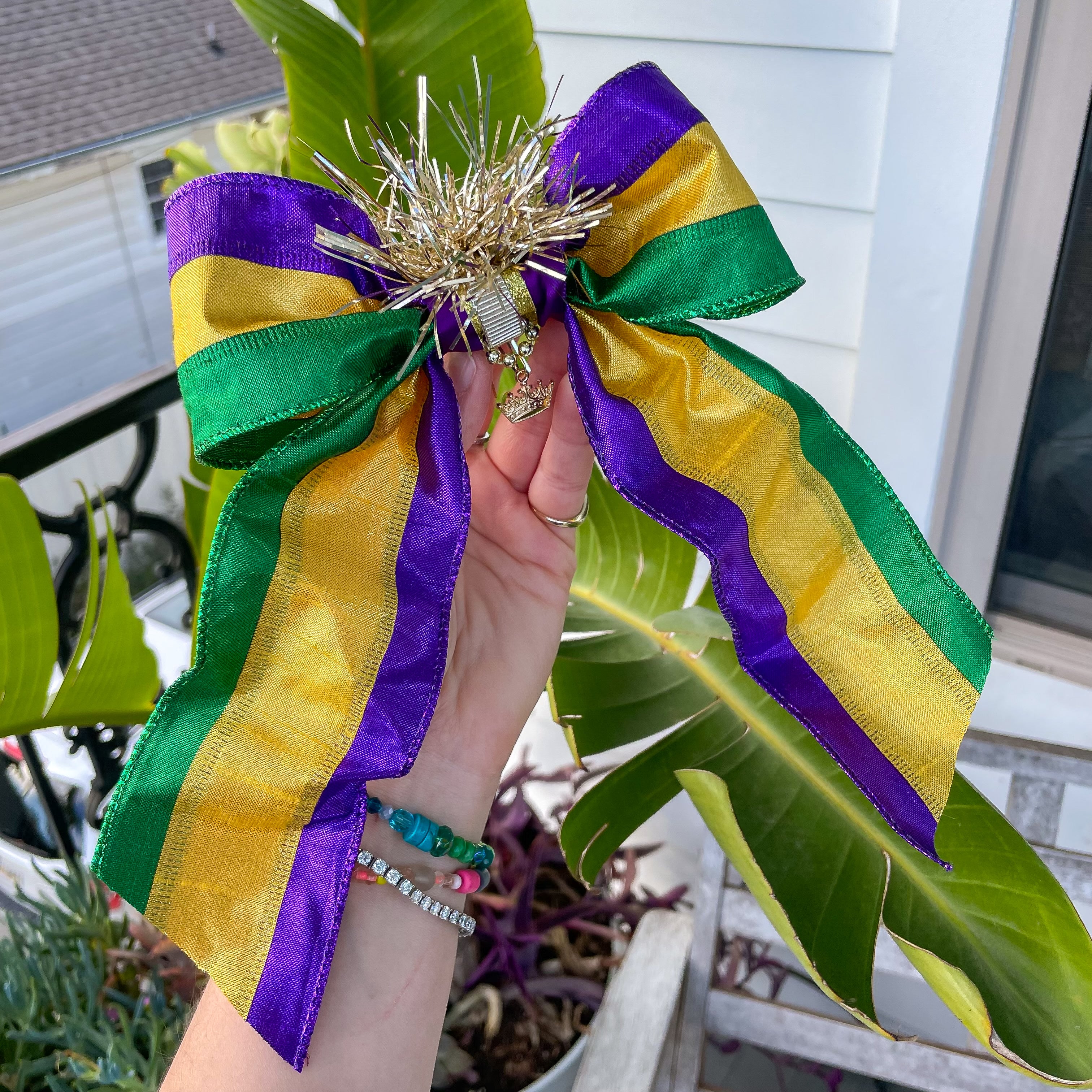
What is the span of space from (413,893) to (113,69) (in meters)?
1.50

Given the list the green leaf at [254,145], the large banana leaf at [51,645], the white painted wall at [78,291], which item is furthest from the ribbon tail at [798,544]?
the white painted wall at [78,291]

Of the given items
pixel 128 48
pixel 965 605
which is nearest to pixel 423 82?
pixel 965 605

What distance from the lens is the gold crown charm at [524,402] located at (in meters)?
0.46

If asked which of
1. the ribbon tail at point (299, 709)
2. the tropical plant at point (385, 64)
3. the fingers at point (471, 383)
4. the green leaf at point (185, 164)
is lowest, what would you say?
the ribbon tail at point (299, 709)

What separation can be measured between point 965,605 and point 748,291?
0.22m

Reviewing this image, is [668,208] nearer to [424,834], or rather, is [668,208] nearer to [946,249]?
[424,834]

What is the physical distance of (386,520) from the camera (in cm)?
45

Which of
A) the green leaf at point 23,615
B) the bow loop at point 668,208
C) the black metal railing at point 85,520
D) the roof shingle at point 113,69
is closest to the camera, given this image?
the bow loop at point 668,208

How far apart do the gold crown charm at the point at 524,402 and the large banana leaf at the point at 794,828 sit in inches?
10.7

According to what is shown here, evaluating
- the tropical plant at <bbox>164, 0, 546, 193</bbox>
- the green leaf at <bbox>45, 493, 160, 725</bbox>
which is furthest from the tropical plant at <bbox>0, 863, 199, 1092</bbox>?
the tropical plant at <bbox>164, 0, 546, 193</bbox>

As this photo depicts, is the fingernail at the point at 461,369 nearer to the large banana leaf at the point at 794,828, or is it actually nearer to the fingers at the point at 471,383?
the fingers at the point at 471,383

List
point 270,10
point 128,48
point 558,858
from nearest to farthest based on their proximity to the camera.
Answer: point 270,10 < point 558,858 < point 128,48

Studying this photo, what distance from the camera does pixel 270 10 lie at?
1.84 ft

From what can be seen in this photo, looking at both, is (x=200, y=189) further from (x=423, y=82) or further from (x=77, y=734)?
(x=77, y=734)
